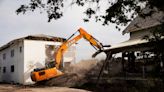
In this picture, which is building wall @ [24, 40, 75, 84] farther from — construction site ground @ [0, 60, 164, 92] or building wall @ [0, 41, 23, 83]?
construction site ground @ [0, 60, 164, 92]

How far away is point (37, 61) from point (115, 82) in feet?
61.0

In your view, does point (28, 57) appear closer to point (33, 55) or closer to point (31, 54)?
point (31, 54)

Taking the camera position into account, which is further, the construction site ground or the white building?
the white building

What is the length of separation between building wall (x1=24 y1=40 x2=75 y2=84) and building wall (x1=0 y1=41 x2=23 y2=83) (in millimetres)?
1281

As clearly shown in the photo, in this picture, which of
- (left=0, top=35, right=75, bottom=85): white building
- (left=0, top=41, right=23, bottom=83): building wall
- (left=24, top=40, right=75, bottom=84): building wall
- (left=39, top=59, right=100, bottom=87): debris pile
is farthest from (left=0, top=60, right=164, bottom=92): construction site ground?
(left=0, top=41, right=23, bottom=83): building wall

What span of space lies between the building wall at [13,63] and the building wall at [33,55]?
4.20 ft

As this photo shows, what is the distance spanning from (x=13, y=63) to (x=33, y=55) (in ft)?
21.0

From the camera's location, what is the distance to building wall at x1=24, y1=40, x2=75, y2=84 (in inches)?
1719

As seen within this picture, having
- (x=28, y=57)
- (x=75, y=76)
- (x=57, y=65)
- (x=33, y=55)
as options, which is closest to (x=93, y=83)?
(x=75, y=76)

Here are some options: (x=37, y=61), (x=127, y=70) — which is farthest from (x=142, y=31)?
(x=37, y=61)

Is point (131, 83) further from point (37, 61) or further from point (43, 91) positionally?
point (37, 61)

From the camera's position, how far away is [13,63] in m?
49.3

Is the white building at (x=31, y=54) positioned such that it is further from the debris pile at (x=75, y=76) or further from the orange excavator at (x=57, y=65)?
the orange excavator at (x=57, y=65)

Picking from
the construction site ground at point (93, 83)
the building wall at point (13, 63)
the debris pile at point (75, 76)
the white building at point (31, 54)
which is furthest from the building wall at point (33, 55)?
the construction site ground at point (93, 83)
